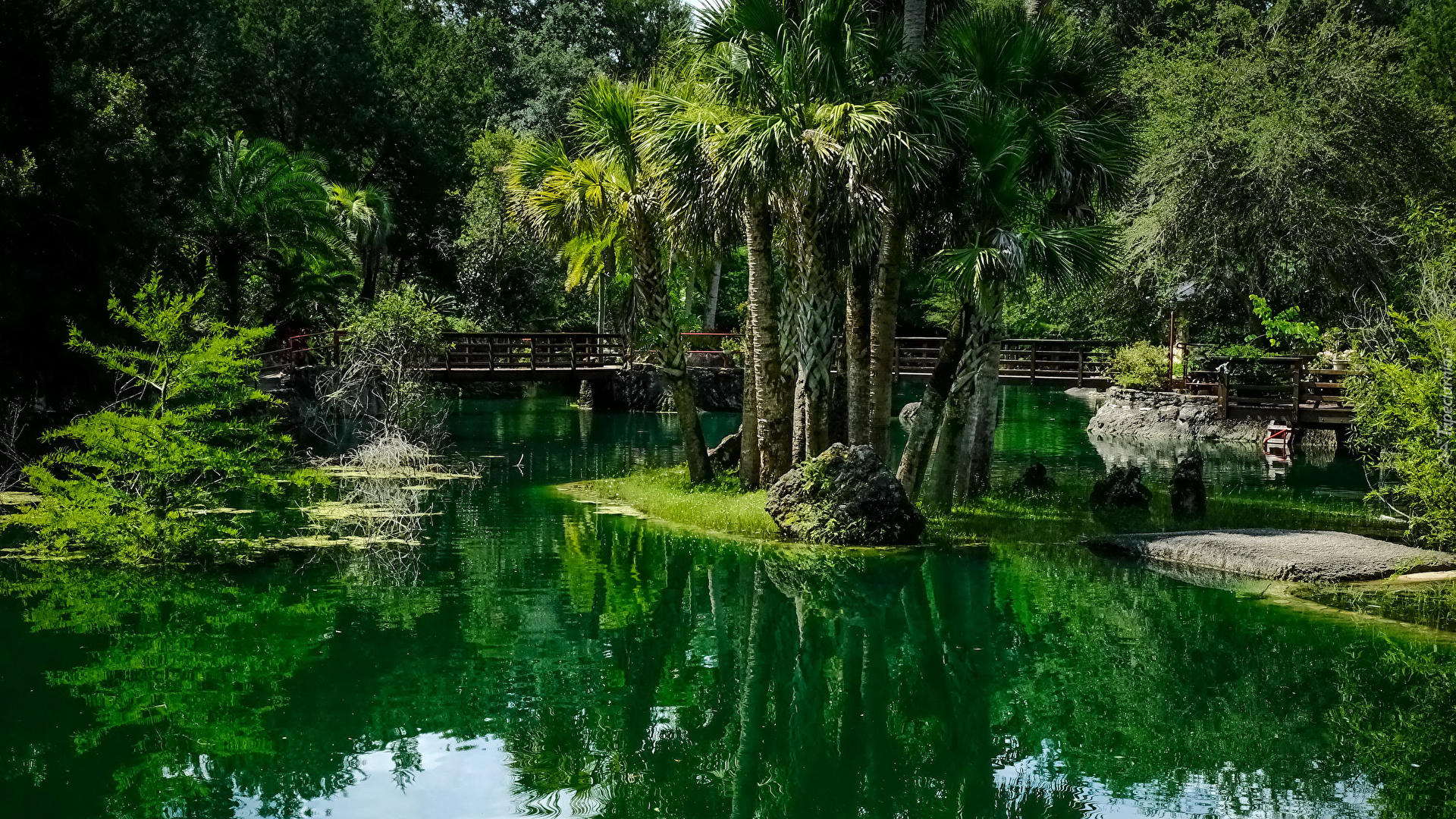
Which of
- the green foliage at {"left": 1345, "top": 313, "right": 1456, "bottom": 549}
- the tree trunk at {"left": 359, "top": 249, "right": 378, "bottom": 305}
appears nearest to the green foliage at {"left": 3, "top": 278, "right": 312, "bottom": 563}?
the green foliage at {"left": 1345, "top": 313, "right": 1456, "bottom": 549}

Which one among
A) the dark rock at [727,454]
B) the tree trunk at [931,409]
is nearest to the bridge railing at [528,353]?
the dark rock at [727,454]

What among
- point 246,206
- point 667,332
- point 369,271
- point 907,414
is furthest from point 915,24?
point 369,271

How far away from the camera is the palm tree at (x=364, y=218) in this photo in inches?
1463

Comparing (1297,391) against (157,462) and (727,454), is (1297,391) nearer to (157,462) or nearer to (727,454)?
(727,454)

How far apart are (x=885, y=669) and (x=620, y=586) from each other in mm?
4263

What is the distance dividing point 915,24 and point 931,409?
523cm

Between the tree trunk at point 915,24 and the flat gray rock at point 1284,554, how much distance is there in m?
7.00

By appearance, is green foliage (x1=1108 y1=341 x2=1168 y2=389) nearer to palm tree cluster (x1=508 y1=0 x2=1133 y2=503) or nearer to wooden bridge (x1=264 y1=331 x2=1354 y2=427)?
wooden bridge (x1=264 y1=331 x2=1354 y2=427)

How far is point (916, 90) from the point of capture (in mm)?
16594

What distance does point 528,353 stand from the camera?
1357 inches

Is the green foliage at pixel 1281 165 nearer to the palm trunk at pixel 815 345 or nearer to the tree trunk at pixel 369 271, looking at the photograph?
the palm trunk at pixel 815 345

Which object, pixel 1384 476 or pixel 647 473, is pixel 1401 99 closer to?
pixel 1384 476

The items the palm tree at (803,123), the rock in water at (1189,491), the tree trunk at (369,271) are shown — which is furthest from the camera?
the tree trunk at (369,271)

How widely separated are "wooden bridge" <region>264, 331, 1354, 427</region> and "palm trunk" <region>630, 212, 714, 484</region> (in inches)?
288
